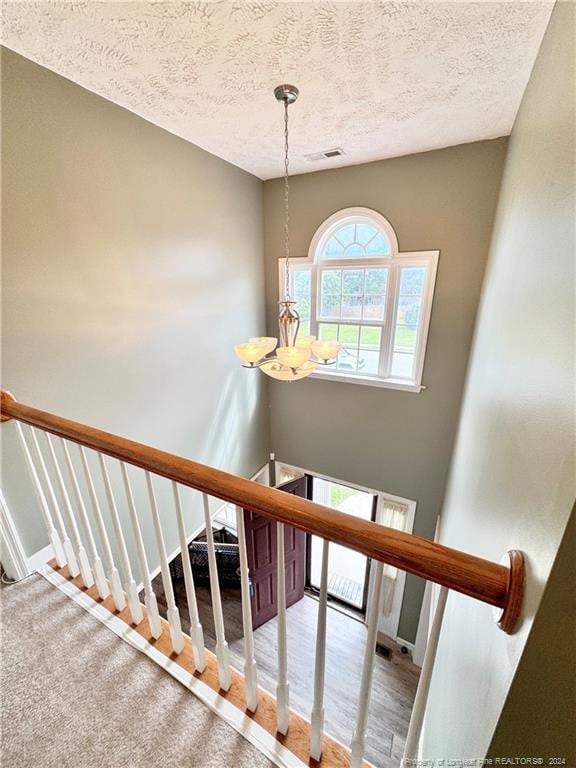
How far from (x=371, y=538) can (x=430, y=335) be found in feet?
9.46

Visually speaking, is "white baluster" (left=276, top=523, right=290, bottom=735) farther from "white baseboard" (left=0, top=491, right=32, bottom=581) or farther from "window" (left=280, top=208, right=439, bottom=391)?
"window" (left=280, top=208, right=439, bottom=391)

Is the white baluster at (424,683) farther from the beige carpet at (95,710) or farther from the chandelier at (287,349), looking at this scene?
the chandelier at (287,349)

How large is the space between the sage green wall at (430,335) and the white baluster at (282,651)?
259cm

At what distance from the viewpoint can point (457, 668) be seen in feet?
3.55

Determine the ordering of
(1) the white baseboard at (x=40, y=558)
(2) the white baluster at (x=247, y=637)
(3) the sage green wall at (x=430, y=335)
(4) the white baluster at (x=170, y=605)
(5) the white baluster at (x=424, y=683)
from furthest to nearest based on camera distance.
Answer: (3) the sage green wall at (x=430, y=335)
(1) the white baseboard at (x=40, y=558)
(4) the white baluster at (x=170, y=605)
(2) the white baluster at (x=247, y=637)
(5) the white baluster at (x=424, y=683)

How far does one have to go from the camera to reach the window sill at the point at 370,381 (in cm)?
328

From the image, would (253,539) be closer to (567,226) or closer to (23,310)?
(23,310)

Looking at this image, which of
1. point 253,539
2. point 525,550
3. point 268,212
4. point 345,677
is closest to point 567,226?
point 525,550

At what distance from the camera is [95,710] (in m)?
1.07

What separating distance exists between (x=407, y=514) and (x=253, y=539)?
1.77 m

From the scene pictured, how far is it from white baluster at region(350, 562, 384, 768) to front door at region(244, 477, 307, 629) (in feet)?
8.38

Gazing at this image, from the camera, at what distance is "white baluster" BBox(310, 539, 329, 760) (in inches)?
30.1

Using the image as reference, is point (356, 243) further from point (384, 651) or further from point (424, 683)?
point (384, 651)

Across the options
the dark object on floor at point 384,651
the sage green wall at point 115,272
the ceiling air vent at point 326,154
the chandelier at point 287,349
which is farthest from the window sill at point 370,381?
the dark object on floor at point 384,651
